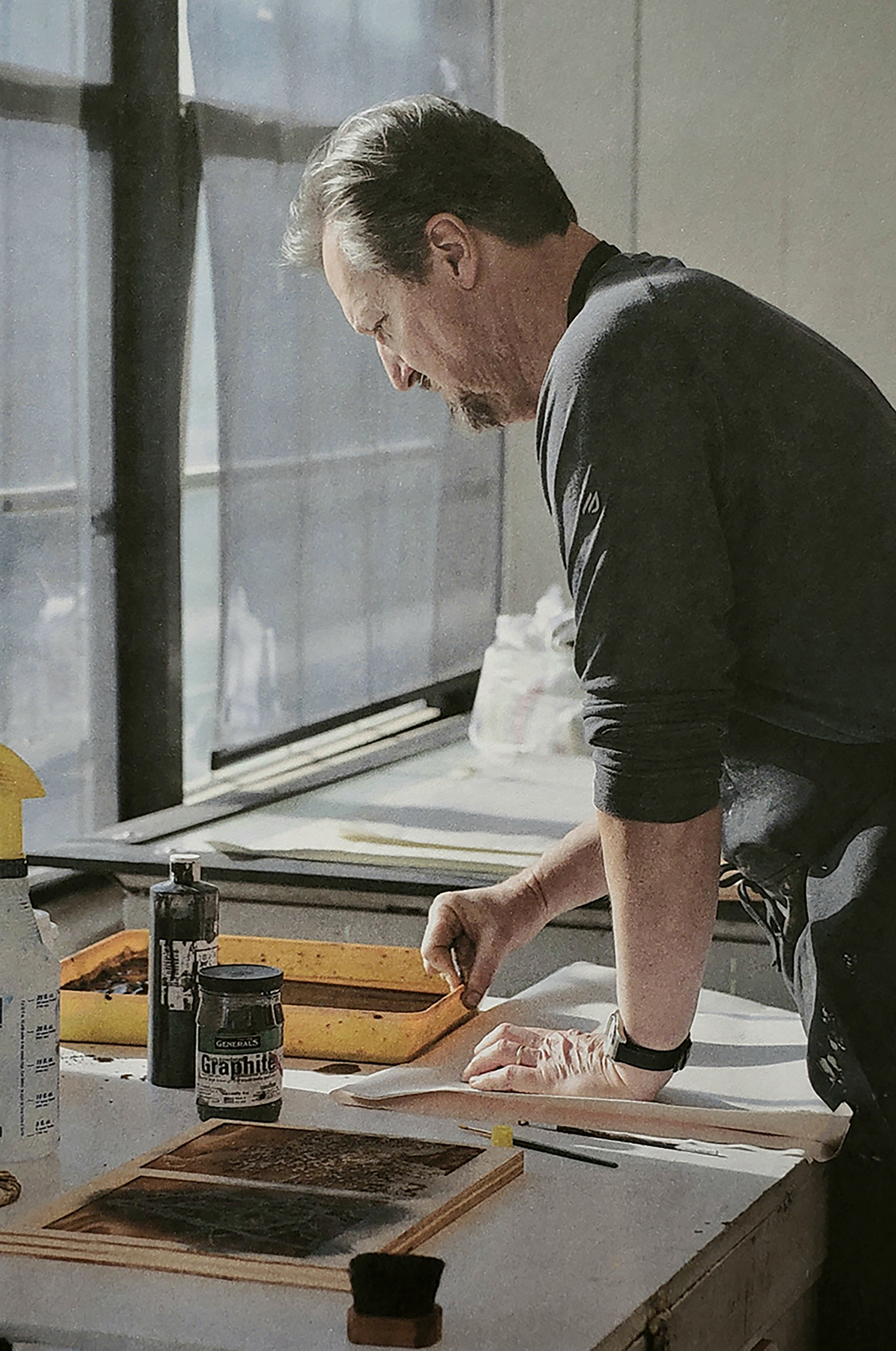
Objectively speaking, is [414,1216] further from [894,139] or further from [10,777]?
[894,139]

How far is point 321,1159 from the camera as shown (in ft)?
4.03

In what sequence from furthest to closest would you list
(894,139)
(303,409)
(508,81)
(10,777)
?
(303,409) → (508,81) → (894,139) → (10,777)

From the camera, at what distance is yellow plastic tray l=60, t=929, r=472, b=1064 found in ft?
5.05

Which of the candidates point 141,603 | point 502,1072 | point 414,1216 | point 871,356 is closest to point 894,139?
point 871,356

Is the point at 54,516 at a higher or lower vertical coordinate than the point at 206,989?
higher

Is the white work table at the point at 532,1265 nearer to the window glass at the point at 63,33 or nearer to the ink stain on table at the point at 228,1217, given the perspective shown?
the ink stain on table at the point at 228,1217

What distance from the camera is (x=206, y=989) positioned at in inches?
52.1

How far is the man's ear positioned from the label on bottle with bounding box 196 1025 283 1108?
626 millimetres

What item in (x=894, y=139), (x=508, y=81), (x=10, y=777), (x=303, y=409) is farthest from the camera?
(x=303, y=409)

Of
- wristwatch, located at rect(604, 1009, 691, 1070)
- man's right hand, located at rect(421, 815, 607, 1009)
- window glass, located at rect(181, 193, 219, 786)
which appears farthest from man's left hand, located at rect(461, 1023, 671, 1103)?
window glass, located at rect(181, 193, 219, 786)

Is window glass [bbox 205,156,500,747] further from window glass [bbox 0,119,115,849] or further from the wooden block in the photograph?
the wooden block

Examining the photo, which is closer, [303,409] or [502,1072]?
[502,1072]

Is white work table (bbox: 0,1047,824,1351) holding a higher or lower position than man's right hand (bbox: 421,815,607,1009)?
lower

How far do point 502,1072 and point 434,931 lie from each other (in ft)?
0.59
